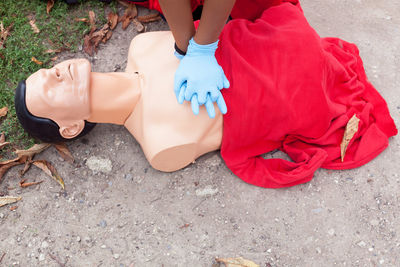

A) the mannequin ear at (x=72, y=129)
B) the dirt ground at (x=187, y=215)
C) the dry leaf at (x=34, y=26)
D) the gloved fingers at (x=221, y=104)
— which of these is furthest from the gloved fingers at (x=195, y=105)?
the dry leaf at (x=34, y=26)

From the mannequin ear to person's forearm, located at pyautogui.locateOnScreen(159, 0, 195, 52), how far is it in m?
0.61

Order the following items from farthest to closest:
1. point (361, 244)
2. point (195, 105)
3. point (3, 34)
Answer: point (3, 34)
point (361, 244)
point (195, 105)

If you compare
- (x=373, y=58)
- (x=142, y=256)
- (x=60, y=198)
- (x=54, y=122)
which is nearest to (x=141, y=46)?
(x=54, y=122)

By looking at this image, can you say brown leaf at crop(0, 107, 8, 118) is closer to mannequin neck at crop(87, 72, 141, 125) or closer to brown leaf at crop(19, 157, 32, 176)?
brown leaf at crop(19, 157, 32, 176)

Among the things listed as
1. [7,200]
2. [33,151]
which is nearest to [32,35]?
[33,151]

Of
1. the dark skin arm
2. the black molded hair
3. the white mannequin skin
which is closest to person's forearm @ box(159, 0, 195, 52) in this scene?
the dark skin arm

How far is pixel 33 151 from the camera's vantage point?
6.38 feet

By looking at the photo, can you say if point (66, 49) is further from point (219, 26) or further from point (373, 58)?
point (373, 58)

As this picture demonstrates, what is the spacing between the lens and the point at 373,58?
234cm

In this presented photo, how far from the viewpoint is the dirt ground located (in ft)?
5.75

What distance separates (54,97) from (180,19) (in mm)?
670

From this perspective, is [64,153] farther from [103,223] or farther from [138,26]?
[138,26]

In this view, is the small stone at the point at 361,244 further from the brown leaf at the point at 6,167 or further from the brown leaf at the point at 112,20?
the brown leaf at the point at 112,20

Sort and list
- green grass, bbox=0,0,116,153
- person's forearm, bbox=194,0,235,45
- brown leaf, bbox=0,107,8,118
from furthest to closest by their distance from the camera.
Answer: green grass, bbox=0,0,116,153
brown leaf, bbox=0,107,8,118
person's forearm, bbox=194,0,235,45
